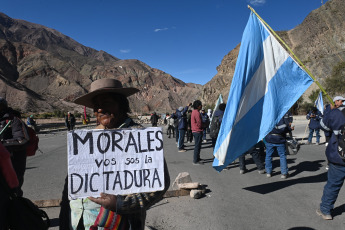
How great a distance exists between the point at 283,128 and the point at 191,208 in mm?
3023

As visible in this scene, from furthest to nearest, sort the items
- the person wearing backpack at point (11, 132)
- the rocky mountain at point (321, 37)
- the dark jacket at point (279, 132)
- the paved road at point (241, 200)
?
the rocky mountain at point (321, 37), the dark jacket at point (279, 132), the paved road at point (241, 200), the person wearing backpack at point (11, 132)

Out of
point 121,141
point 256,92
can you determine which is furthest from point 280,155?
point 121,141

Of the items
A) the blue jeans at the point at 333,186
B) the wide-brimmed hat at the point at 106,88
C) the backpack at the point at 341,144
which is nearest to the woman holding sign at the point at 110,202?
the wide-brimmed hat at the point at 106,88

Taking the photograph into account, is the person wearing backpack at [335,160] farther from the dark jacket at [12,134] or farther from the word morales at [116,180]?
the dark jacket at [12,134]

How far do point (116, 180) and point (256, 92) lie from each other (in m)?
3.18

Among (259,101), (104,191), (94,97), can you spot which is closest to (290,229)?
(259,101)

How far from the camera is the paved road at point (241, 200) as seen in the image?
3.82 meters

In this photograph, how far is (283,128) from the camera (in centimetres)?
585

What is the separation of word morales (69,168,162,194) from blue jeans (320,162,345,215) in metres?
3.11

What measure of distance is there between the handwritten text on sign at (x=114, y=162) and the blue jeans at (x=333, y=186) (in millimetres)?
3098

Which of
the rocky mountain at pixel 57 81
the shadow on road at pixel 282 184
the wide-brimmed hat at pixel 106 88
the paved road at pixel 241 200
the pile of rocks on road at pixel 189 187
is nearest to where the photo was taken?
the wide-brimmed hat at pixel 106 88

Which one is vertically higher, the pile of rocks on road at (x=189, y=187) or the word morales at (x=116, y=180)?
the word morales at (x=116, y=180)

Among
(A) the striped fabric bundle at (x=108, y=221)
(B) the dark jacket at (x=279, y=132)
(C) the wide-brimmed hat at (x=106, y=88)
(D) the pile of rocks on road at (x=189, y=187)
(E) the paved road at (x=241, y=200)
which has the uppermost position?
Result: (C) the wide-brimmed hat at (x=106, y=88)

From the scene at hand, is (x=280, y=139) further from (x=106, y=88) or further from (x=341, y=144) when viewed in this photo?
(x=106, y=88)
